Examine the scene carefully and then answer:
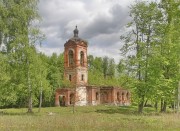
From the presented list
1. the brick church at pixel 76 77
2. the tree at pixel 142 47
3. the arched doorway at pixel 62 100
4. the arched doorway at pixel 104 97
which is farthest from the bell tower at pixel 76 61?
the tree at pixel 142 47

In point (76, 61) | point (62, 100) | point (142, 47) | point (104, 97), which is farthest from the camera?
point (104, 97)

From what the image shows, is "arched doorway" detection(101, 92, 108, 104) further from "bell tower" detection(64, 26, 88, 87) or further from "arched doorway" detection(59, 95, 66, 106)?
"arched doorway" detection(59, 95, 66, 106)

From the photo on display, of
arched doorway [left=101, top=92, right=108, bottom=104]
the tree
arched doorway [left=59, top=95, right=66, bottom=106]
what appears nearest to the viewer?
the tree

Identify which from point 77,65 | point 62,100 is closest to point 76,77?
point 77,65

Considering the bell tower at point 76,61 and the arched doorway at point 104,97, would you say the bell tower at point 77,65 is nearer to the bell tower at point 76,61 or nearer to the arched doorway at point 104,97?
the bell tower at point 76,61

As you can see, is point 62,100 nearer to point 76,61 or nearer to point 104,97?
point 104,97

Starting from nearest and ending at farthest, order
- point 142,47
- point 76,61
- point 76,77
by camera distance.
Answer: point 142,47 < point 76,77 < point 76,61

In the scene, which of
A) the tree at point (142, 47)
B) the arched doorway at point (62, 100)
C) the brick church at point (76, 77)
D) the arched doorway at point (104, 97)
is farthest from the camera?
the arched doorway at point (104, 97)

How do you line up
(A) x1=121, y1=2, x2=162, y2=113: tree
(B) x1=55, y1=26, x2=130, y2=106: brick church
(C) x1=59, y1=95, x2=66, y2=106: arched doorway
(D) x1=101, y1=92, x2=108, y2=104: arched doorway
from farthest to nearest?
(D) x1=101, y1=92, x2=108, y2=104: arched doorway < (C) x1=59, y1=95, x2=66, y2=106: arched doorway < (B) x1=55, y1=26, x2=130, y2=106: brick church < (A) x1=121, y1=2, x2=162, y2=113: tree

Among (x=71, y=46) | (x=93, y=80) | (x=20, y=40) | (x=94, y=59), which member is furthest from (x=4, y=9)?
(x=94, y=59)

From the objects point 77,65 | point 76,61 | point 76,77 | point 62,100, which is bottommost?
point 62,100

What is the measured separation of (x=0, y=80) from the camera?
31.0 m

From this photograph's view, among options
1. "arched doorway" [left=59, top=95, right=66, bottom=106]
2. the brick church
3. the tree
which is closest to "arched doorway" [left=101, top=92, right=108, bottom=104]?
the brick church

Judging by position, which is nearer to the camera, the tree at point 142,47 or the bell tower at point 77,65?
the tree at point 142,47
